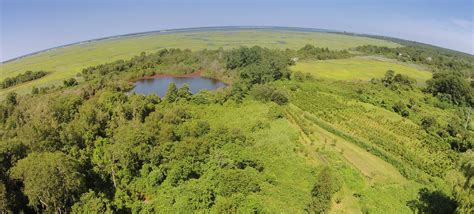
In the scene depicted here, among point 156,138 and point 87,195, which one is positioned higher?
point 156,138

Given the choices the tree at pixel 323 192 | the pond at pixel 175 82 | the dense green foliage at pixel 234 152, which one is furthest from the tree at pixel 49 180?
the pond at pixel 175 82

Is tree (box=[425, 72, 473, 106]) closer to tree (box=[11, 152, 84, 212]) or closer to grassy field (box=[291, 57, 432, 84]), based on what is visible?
grassy field (box=[291, 57, 432, 84])

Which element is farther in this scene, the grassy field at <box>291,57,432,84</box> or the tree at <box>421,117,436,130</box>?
the grassy field at <box>291,57,432,84</box>

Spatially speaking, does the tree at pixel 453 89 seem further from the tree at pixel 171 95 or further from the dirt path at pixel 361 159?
the tree at pixel 171 95

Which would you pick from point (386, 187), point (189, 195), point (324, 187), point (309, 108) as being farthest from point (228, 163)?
point (309, 108)

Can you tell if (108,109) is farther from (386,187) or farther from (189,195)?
(386,187)

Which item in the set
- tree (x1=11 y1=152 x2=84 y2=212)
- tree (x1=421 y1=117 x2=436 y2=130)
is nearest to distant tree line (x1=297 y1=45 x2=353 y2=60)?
tree (x1=421 y1=117 x2=436 y2=130)
